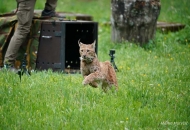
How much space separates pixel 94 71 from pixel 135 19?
4277 millimetres

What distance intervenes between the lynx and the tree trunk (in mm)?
4063

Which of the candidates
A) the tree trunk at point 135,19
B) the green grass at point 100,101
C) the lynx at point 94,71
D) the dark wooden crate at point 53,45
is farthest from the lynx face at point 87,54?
the tree trunk at point 135,19

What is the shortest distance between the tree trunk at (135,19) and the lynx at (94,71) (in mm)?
4063

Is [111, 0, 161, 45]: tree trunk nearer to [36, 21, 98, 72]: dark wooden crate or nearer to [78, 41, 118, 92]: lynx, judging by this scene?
[36, 21, 98, 72]: dark wooden crate

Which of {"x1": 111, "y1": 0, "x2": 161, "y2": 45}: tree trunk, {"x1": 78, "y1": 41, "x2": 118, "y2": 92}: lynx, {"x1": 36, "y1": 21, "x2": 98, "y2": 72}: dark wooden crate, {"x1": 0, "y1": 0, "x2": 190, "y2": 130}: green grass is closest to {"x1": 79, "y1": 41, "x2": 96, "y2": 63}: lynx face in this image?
{"x1": 78, "y1": 41, "x2": 118, "y2": 92}: lynx

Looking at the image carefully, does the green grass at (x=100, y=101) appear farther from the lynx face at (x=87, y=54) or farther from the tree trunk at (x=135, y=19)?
the tree trunk at (x=135, y=19)

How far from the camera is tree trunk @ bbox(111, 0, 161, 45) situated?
10164mm

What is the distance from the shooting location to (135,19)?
1025 centimetres

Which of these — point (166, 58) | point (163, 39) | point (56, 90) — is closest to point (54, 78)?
point (56, 90)

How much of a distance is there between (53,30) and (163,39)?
365 centimetres

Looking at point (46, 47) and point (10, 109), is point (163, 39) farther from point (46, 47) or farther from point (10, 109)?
point (10, 109)

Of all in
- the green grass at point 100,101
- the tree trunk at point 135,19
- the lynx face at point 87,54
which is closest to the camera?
the green grass at point 100,101

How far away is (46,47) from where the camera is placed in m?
8.20

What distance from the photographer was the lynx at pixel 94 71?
6.11m
